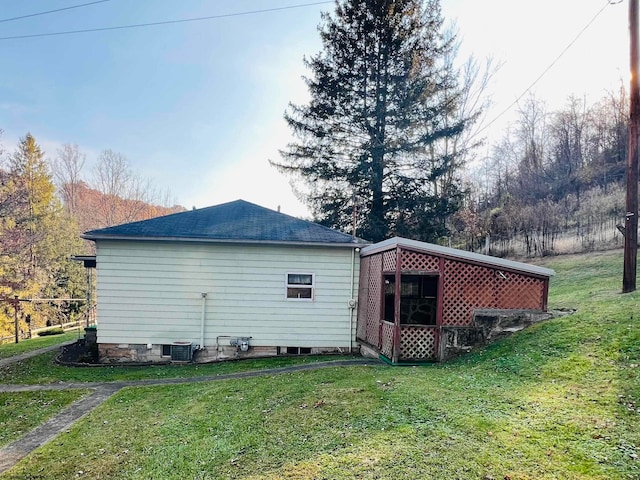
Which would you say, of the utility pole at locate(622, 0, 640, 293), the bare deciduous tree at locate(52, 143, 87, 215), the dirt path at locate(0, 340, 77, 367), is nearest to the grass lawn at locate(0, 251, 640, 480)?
the utility pole at locate(622, 0, 640, 293)

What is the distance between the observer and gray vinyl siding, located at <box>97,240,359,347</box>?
1021 centimetres

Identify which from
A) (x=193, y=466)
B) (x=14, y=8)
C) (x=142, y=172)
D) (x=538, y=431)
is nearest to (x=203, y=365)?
(x=193, y=466)

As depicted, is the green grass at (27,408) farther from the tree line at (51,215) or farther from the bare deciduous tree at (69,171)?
the bare deciduous tree at (69,171)

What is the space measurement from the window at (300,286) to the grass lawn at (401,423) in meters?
3.25

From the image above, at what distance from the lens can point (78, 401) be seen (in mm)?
7082

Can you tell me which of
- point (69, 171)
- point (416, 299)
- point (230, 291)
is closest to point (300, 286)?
point (230, 291)

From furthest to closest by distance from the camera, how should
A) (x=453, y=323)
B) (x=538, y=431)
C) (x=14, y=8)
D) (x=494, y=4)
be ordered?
1. (x=494, y=4)
2. (x=14, y=8)
3. (x=453, y=323)
4. (x=538, y=431)

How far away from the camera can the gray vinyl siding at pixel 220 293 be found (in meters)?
10.2

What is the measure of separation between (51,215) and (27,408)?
21733 millimetres

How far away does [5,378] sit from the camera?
29.1 ft

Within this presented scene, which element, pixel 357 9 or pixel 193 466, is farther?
pixel 357 9

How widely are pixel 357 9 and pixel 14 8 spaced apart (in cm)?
1485

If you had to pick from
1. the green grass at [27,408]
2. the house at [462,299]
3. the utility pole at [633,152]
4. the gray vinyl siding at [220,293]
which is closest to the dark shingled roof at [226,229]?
the gray vinyl siding at [220,293]

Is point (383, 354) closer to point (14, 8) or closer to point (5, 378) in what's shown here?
point (5, 378)
